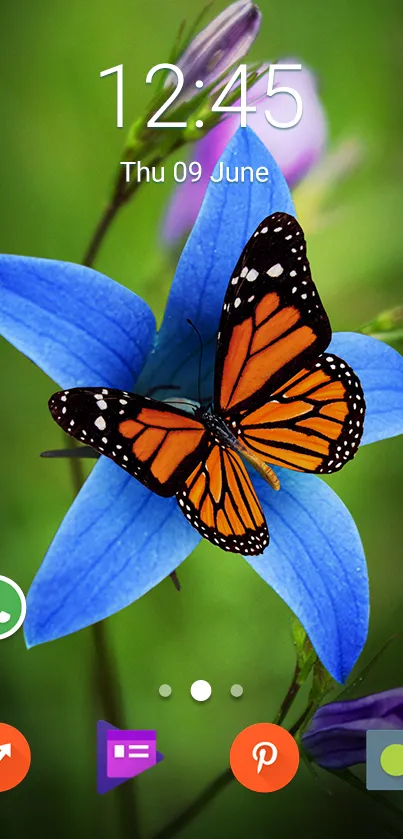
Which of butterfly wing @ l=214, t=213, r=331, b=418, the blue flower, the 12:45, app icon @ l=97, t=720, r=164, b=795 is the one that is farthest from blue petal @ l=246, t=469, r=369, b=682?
the 12:45

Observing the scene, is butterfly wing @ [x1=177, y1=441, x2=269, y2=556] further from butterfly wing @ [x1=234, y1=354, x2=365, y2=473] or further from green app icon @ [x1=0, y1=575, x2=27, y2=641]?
green app icon @ [x1=0, y1=575, x2=27, y2=641]

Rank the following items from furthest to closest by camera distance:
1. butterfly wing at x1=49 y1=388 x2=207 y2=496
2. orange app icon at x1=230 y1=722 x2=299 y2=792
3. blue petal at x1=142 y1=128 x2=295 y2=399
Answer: orange app icon at x1=230 y1=722 x2=299 y2=792 → blue petal at x1=142 y1=128 x2=295 y2=399 → butterfly wing at x1=49 y1=388 x2=207 y2=496

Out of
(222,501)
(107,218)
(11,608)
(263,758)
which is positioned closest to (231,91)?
(107,218)

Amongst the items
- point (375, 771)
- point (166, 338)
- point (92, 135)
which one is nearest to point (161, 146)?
point (92, 135)

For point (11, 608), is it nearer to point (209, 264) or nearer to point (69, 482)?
point (69, 482)

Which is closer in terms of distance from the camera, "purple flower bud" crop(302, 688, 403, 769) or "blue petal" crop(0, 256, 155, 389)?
"blue petal" crop(0, 256, 155, 389)

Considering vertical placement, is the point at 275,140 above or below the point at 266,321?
above
